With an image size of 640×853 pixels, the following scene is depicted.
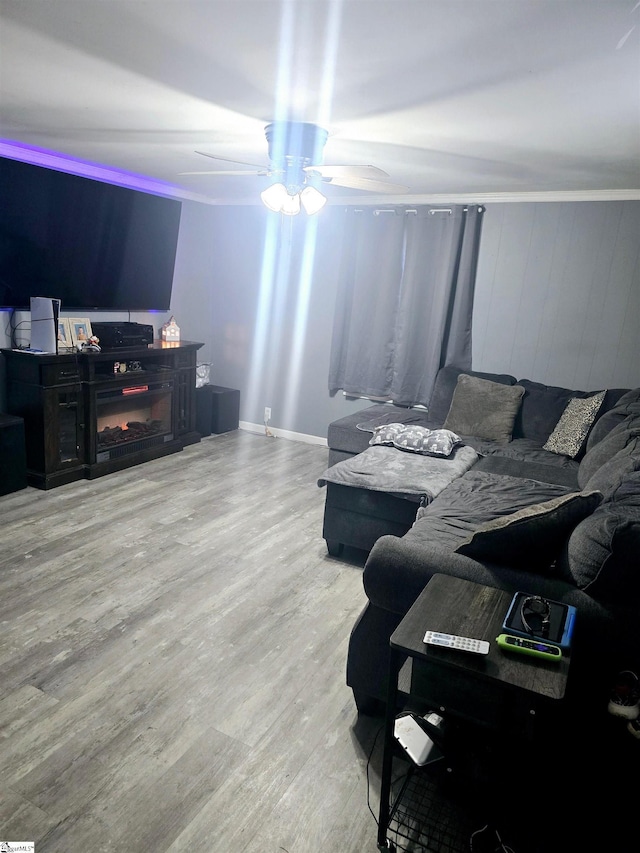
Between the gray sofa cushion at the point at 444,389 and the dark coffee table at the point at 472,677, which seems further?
the gray sofa cushion at the point at 444,389

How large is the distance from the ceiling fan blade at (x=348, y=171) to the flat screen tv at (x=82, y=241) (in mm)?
2135

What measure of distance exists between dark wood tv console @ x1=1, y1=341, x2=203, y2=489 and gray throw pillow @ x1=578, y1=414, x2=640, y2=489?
3387mm

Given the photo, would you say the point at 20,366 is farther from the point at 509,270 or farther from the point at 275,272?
the point at 509,270

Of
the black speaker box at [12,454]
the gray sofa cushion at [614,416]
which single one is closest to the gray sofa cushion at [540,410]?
the gray sofa cushion at [614,416]

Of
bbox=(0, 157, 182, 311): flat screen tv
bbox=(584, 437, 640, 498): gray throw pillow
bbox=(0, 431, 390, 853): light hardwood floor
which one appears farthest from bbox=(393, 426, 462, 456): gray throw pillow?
bbox=(0, 157, 182, 311): flat screen tv

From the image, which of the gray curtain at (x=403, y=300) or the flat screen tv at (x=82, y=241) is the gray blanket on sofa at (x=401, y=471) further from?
the flat screen tv at (x=82, y=241)

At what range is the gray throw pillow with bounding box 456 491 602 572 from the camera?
77.3 inches

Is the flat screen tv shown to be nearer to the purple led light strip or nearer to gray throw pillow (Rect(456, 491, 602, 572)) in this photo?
the purple led light strip

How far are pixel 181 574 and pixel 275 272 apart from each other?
3550 mm

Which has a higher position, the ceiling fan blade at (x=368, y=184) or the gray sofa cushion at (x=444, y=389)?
the ceiling fan blade at (x=368, y=184)

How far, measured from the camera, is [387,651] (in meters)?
2.14

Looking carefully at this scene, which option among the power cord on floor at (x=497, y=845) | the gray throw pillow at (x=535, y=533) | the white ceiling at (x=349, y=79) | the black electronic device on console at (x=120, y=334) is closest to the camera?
the power cord on floor at (x=497, y=845)

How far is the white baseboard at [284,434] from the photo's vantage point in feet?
19.5

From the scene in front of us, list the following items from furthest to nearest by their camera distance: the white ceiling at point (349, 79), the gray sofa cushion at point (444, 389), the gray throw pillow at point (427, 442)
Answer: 1. the gray sofa cushion at point (444, 389)
2. the gray throw pillow at point (427, 442)
3. the white ceiling at point (349, 79)
